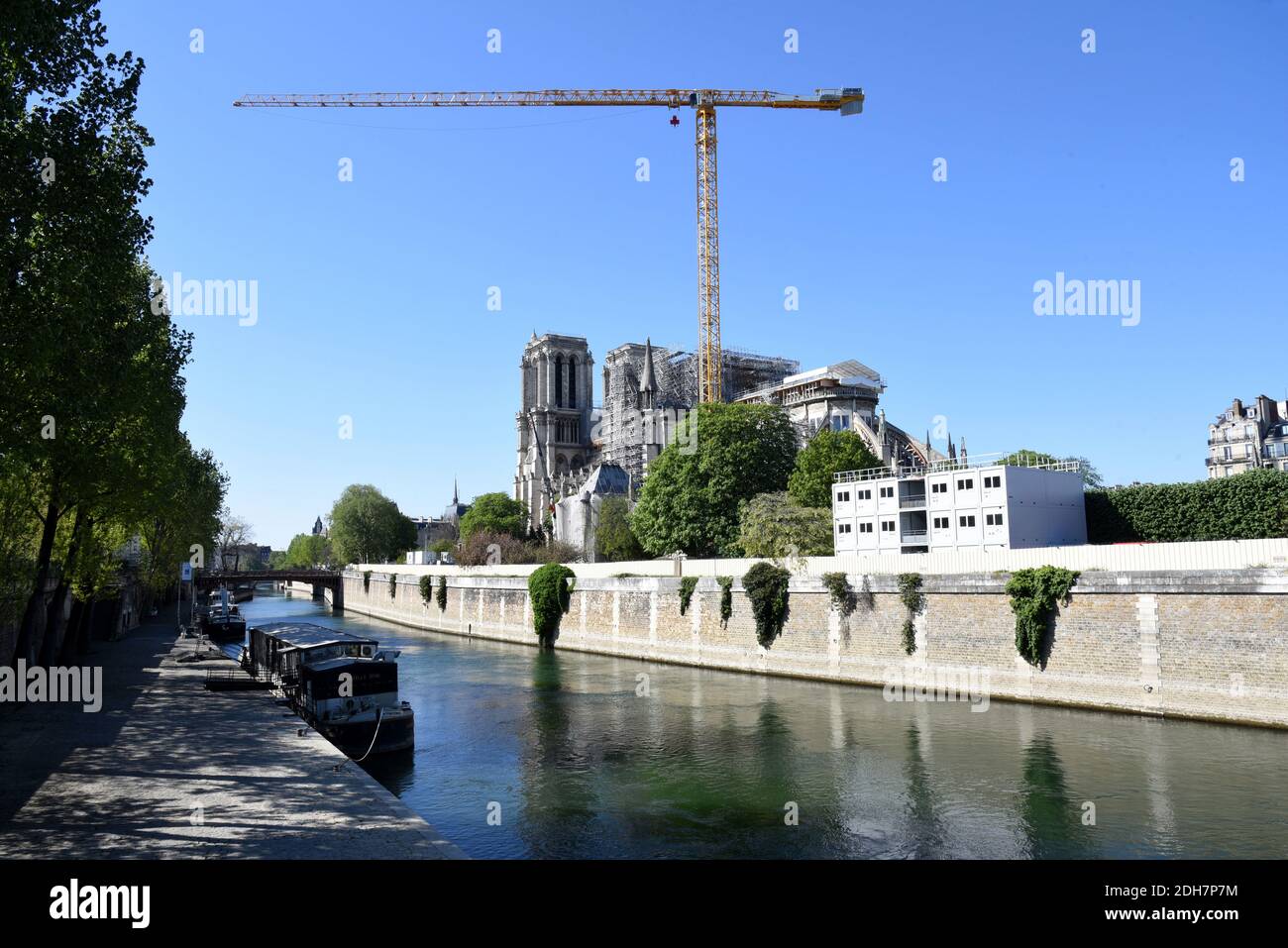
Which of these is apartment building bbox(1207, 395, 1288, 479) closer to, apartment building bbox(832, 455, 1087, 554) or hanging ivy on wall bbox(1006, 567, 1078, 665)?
apartment building bbox(832, 455, 1087, 554)

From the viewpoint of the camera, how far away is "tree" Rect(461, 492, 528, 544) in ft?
376

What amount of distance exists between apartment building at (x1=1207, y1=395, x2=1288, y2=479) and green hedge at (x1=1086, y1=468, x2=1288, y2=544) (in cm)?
6615

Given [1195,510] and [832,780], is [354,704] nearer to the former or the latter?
[832,780]

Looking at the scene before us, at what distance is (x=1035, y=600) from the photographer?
30.4 metres

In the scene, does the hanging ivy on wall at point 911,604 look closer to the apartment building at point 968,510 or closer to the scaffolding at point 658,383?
the apartment building at point 968,510

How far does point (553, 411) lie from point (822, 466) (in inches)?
4010

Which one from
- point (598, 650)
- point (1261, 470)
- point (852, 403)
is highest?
point (852, 403)

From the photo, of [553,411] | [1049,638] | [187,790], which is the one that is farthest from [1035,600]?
[553,411]

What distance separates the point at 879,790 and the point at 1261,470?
103 ft

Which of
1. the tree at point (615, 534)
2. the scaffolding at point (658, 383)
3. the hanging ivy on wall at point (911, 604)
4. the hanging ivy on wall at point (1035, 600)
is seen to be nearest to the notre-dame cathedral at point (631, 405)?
the scaffolding at point (658, 383)

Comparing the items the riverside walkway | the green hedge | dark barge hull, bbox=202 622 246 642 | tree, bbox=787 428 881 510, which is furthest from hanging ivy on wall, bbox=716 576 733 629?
dark barge hull, bbox=202 622 246 642

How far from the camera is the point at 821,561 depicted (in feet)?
132
